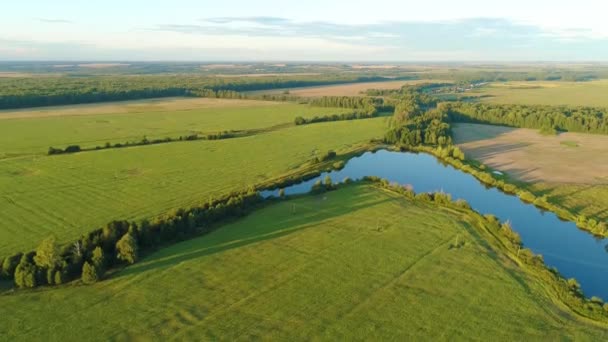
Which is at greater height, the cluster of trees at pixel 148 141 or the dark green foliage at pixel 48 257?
the cluster of trees at pixel 148 141

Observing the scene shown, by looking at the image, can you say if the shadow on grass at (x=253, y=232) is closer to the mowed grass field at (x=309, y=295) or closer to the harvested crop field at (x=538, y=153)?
the mowed grass field at (x=309, y=295)

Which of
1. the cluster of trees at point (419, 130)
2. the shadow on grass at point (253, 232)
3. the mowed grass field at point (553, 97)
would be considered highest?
the mowed grass field at point (553, 97)

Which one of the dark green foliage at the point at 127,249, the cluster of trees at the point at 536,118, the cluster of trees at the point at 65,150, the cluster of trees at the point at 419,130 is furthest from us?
the cluster of trees at the point at 536,118

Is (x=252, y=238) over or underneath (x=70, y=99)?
underneath

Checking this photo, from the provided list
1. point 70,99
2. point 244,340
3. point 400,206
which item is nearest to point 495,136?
point 400,206

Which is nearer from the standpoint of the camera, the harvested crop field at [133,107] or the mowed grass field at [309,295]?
the mowed grass field at [309,295]

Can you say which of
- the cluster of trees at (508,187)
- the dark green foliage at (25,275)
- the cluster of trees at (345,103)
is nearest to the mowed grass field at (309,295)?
the dark green foliage at (25,275)

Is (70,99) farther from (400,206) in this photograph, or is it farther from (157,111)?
(400,206)
